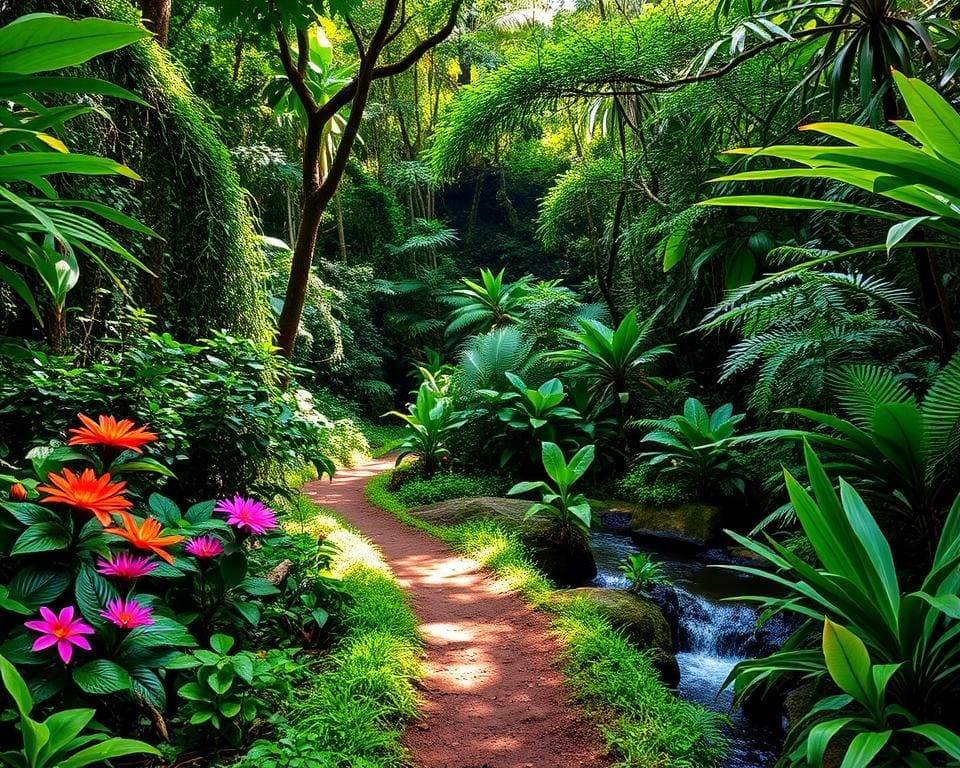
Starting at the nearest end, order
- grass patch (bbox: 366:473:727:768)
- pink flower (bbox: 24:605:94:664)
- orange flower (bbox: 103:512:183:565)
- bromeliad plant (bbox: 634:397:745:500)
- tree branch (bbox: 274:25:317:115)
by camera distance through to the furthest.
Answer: pink flower (bbox: 24:605:94:664) → orange flower (bbox: 103:512:183:565) → grass patch (bbox: 366:473:727:768) → tree branch (bbox: 274:25:317:115) → bromeliad plant (bbox: 634:397:745:500)

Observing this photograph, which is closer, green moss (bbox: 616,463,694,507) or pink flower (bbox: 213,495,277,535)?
pink flower (bbox: 213,495,277,535)

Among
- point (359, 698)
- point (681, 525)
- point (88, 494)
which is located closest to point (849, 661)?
point (359, 698)

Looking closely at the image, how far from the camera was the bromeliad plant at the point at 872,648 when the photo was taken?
1.54m

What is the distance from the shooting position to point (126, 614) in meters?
1.53

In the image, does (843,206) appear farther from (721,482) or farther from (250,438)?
→ (721,482)

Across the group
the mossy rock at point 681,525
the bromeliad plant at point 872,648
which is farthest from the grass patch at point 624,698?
the mossy rock at point 681,525

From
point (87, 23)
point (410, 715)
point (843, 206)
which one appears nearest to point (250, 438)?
point (410, 715)

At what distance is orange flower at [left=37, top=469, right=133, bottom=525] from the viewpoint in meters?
1.48

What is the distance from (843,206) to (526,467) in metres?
5.34

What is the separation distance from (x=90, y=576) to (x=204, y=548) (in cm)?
32

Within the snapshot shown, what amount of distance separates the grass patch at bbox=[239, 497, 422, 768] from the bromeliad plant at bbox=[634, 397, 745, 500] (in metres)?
3.30

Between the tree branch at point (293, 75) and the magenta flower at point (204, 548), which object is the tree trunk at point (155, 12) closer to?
the tree branch at point (293, 75)

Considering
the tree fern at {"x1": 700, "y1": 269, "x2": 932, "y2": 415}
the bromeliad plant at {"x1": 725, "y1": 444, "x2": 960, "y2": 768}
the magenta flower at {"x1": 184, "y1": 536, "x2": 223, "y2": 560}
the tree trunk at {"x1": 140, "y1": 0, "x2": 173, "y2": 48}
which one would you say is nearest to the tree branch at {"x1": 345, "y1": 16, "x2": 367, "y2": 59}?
the tree trunk at {"x1": 140, "y1": 0, "x2": 173, "y2": 48}

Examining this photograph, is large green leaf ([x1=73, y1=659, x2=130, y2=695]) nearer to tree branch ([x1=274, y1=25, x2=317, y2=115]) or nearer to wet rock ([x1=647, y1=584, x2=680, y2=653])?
wet rock ([x1=647, y1=584, x2=680, y2=653])
